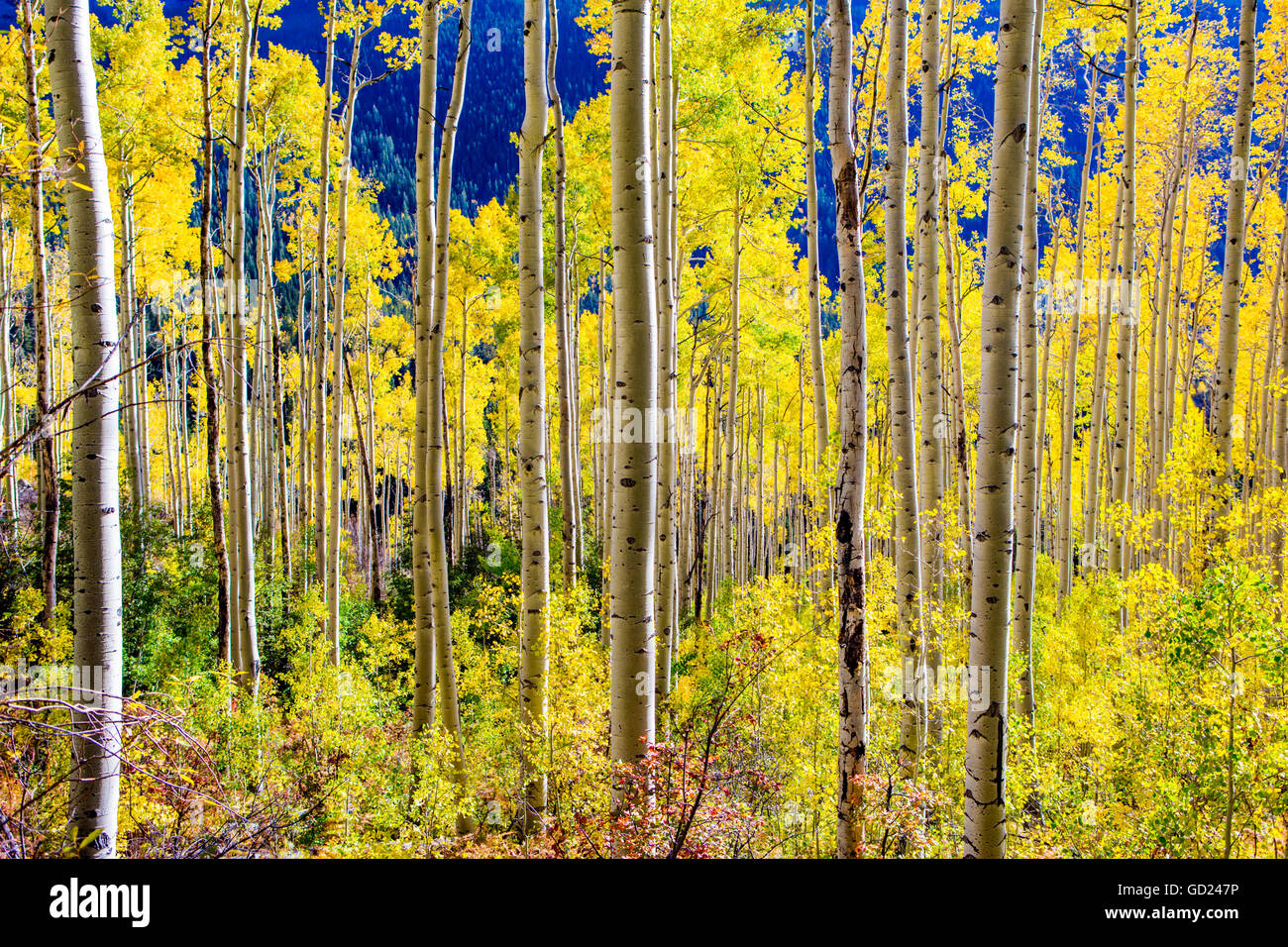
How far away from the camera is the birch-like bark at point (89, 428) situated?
8.25 feet

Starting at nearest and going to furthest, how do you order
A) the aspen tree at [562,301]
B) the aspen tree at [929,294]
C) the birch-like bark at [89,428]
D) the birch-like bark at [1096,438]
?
the birch-like bark at [89,428]
the aspen tree at [929,294]
the aspen tree at [562,301]
the birch-like bark at [1096,438]

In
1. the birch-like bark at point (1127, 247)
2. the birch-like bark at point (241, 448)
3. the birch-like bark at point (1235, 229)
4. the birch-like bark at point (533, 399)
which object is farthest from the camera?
the birch-like bark at point (1127, 247)

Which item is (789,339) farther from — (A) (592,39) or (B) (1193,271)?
(B) (1193,271)

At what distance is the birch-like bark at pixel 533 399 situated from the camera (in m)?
4.85

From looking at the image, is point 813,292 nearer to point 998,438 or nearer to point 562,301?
point 562,301

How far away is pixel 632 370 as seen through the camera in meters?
3.42

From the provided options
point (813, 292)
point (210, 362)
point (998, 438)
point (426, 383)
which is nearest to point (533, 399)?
point (426, 383)

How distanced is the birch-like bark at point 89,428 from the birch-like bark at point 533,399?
7.99 feet

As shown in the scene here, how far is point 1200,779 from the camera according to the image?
3.31 meters

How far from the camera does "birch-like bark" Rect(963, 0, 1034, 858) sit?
3.29 meters

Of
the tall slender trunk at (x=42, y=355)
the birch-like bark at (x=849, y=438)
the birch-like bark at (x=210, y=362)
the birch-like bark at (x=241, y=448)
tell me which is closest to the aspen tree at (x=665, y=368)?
the birch-like bark at (x=849, y=438)

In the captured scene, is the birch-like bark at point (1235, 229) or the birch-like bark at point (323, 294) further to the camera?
the birch-like bark at point (323, 294)

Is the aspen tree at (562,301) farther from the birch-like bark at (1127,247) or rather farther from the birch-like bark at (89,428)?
the birch-like bark at (1127,247)

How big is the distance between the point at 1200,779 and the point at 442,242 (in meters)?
6.52
